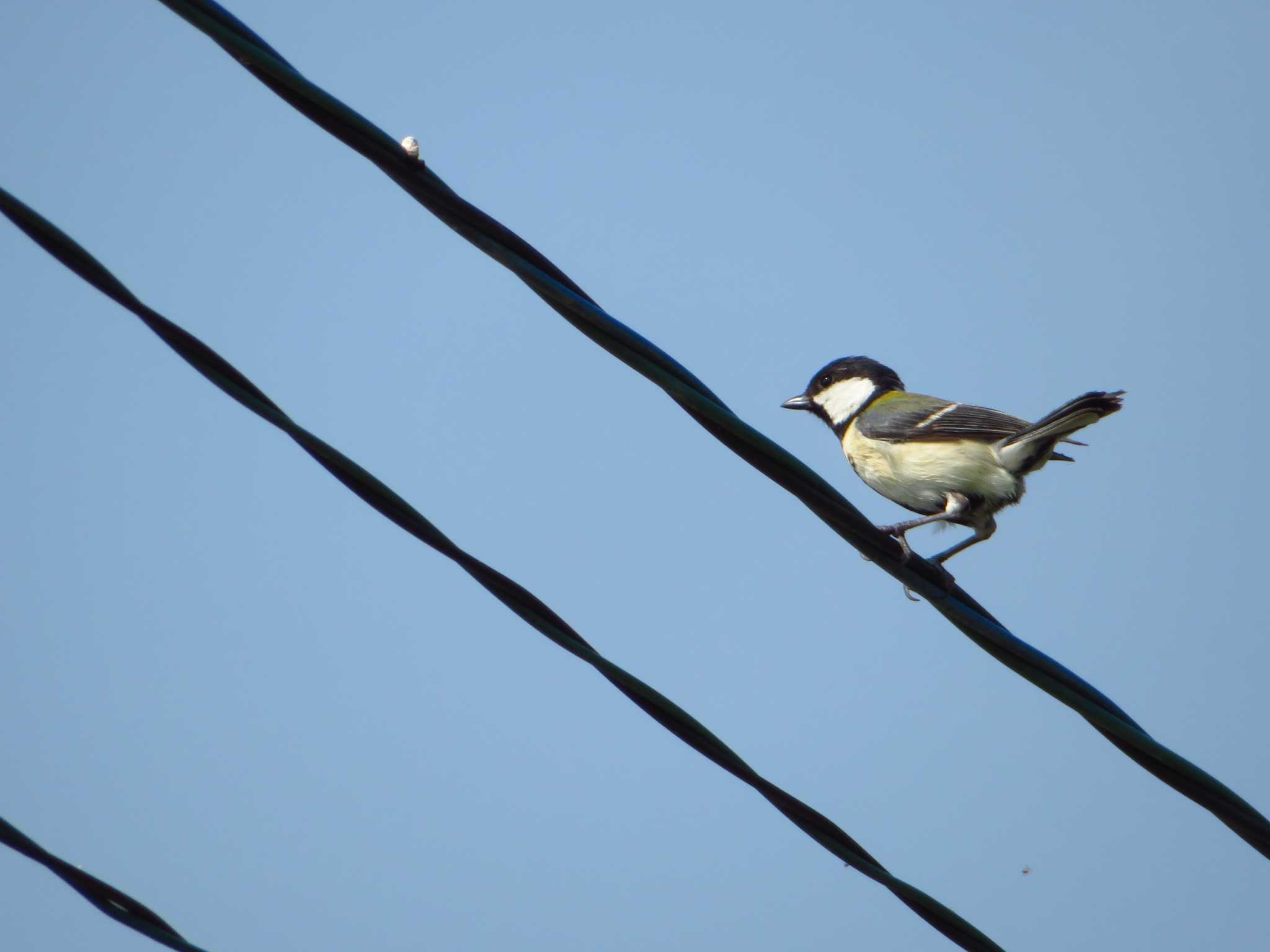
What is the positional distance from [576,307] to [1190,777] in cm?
157

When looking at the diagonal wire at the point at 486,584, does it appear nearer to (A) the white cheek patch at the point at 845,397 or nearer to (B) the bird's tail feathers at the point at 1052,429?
(B) the bird's tail feathers at the point at 1052,429

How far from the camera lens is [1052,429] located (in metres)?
4.73

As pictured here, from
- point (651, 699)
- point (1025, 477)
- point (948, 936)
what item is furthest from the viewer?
point (1025, 477)

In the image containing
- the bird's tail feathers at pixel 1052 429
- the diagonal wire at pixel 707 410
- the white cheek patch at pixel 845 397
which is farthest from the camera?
the white cheek patch at pixel 845 397

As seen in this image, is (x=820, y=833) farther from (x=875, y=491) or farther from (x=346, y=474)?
(x=875, y=491)

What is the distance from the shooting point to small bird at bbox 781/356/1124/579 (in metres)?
5.04

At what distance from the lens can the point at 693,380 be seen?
7.43ft

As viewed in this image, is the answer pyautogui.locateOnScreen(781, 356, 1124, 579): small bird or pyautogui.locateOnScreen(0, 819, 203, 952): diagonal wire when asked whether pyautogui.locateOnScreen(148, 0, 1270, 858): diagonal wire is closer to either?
pyautogui.locateOnScreen(0, 819, 203, 952): diagonal wire

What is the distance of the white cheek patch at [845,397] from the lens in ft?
22.1

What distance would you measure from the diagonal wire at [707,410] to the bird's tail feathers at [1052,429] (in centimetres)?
190

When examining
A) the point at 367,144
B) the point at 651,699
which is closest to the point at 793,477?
the point at 651,699

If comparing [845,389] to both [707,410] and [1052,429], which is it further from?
[707,410]

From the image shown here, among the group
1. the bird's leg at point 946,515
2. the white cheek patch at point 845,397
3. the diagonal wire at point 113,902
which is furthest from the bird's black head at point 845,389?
the diagonal wire at point 113,902

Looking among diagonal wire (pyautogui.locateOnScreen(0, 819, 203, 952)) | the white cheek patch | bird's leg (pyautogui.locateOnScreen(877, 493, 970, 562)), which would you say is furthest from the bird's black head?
diagonal wire (pyautogui.locateOnScreen(0, 819, 203, 952))
